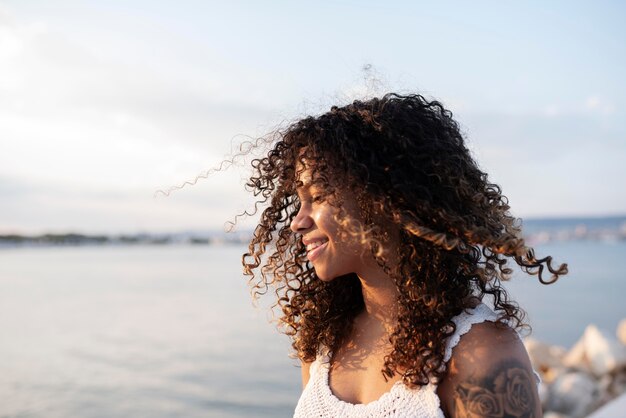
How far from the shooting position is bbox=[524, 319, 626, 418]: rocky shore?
781 centimetres

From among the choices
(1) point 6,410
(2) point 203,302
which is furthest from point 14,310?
(1) point 6,410

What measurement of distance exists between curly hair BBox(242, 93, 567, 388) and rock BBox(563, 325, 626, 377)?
738cm

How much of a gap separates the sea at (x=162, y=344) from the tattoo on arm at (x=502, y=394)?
1173 mm

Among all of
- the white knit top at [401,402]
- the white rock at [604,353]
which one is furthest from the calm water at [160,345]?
the white rock at [604,353]

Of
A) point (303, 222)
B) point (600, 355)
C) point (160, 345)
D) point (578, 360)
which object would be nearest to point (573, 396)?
point (600, 355)

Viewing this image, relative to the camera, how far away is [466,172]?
7.41ft

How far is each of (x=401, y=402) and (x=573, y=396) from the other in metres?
6.44

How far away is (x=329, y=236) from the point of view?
7.43ft

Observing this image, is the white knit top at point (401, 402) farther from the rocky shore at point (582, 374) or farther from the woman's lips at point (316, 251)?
the rocky shore at point (582, 374)

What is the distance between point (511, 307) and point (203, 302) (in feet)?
51.4

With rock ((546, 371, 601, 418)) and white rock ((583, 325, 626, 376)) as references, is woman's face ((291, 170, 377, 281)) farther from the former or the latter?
white rock ((583, 325, 626, 376))

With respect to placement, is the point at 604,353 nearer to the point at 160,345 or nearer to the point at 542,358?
the point at 542,358

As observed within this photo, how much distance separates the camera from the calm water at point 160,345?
8805mm

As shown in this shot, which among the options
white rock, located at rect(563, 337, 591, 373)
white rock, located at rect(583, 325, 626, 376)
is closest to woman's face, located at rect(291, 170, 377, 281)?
white rock, located at rect(583, 325, 626, 376)
